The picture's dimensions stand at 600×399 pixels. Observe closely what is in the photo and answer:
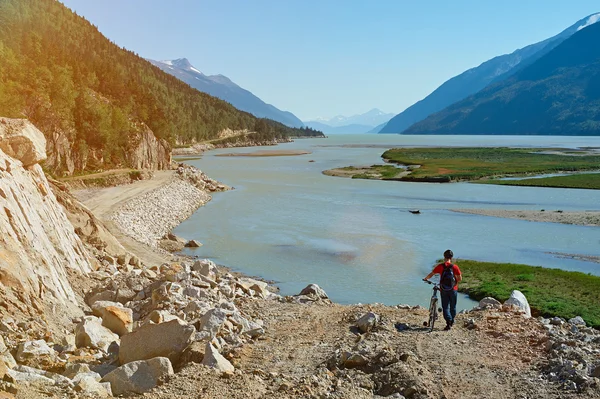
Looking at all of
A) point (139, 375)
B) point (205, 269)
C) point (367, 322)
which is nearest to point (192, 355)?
point (139, 375)

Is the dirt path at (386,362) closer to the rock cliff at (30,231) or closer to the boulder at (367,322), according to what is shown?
the boulder at (367,322)

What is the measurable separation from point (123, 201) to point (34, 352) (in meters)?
38.0

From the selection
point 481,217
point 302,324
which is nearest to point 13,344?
point 302,324

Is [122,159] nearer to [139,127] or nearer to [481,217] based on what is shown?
[139,127]

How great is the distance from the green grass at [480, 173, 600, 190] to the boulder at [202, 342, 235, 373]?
74.3 meters

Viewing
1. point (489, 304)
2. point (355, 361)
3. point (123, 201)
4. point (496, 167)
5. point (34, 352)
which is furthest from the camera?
point (496, 167)

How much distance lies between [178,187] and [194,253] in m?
29.7

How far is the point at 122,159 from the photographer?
74.5 meters

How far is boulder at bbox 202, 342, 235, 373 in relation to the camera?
11820 millimetres

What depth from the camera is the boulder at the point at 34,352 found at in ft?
36.1

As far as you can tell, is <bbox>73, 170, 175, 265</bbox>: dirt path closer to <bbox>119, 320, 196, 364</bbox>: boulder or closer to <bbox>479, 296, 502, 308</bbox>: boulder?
<bbox>119, 320, 196, 364</bbox>: boulder

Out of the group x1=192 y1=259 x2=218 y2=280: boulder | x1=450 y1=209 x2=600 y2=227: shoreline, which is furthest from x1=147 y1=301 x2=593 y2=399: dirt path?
x1=450 y1=209 x2=600 y2=227: shoreline

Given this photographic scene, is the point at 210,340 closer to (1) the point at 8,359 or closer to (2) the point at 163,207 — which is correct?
(1) the point at 8,359

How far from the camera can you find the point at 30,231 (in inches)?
652
